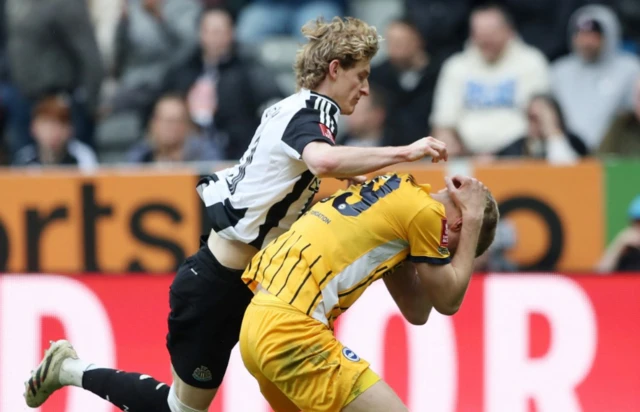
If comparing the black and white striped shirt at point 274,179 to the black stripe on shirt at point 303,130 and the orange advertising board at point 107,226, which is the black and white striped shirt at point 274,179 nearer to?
the black stripe on shirt at point 303,130

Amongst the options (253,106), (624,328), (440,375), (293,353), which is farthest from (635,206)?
(293,353)

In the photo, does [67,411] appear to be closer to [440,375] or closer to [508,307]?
[440,375]

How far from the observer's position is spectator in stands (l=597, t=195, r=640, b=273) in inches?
334

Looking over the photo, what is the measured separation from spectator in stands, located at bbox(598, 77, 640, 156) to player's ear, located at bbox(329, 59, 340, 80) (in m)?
4.99

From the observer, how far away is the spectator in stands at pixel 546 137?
31.7ft

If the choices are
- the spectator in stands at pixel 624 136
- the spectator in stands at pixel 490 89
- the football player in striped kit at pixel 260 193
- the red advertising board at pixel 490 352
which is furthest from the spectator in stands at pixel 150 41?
the football player in striped kit at pixel 260 193

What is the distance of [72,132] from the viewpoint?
35.9 feet

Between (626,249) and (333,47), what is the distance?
401cm

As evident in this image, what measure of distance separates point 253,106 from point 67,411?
158 inches

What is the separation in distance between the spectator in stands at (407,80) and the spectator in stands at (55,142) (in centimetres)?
258

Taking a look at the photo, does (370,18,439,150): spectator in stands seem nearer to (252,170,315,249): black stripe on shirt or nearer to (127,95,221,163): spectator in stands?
(127,95,221,163): spectator in stands

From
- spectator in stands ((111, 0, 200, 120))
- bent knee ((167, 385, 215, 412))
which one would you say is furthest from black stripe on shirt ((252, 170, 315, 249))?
spectator in stands ((111, 0, 200, 120))

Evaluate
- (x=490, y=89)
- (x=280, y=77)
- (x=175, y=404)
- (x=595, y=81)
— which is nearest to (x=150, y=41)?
(x=280, y=77)

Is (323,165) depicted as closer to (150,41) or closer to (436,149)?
(436,149)
